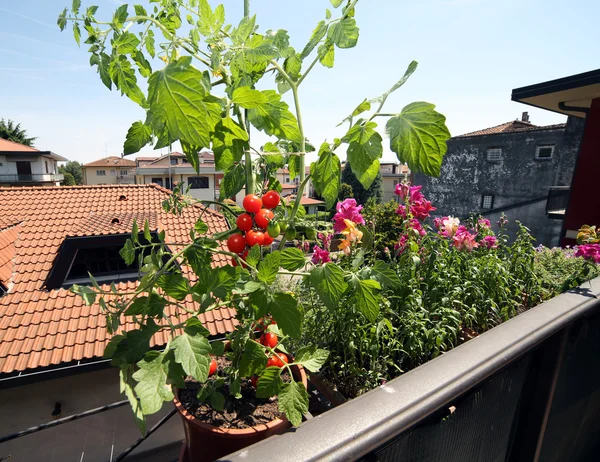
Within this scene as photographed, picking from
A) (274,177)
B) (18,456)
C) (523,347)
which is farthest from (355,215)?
(18,456)

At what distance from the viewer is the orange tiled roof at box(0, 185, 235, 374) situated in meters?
5.10

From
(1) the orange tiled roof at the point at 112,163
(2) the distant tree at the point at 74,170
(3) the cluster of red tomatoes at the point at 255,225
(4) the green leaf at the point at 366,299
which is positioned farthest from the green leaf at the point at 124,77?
(2) the distant tree at the point at 74,170

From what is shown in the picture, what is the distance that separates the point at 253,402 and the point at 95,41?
1021 mm

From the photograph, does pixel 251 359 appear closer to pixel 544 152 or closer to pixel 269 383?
pixel 269 383

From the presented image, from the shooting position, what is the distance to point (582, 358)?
1228mm

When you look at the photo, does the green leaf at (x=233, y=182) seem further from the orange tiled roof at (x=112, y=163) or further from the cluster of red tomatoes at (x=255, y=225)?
the orange tiled roof at (x=112, y=163)

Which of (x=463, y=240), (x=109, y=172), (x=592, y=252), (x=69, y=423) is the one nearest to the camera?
(x=463, y=240)

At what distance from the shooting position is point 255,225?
2.72ft

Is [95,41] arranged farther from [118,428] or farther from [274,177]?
[118,428]

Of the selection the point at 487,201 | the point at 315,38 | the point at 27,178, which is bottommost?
the point at 27,178

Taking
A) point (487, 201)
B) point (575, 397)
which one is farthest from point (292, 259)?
point (487, 201)

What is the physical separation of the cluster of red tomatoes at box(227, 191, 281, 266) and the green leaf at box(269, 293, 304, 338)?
14cm

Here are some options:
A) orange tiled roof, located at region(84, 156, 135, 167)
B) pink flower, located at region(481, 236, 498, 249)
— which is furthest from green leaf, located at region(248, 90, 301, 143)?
orange tiled roof, located at region(84, 156, 135, 167)

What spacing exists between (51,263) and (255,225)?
736cm
